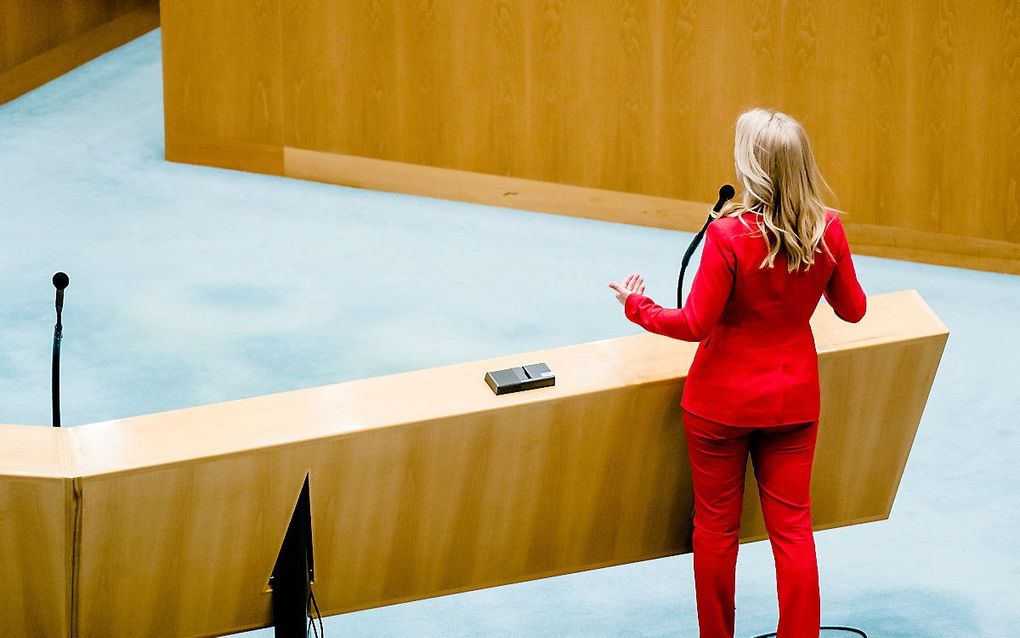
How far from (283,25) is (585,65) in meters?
1.31

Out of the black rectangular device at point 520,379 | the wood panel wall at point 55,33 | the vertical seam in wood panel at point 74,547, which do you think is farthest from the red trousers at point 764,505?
the wood panel wall at point 55,33

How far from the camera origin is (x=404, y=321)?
16.0 ft

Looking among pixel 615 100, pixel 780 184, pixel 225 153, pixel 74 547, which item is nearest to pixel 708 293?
pixel 780 184

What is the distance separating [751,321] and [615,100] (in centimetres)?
319

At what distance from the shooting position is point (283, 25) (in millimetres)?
6094

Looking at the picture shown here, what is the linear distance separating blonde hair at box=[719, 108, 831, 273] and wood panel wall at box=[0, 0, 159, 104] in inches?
208

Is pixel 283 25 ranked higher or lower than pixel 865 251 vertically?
higher

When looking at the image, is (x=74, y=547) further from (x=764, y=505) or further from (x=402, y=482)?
(x=764, y=505)

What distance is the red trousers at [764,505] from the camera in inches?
107

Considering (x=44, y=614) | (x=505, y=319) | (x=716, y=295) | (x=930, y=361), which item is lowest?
(x=505, y=319)

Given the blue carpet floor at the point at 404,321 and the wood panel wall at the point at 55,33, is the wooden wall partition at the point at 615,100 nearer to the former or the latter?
the blue carpet floor at the point at 404,321

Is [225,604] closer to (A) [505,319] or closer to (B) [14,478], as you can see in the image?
(B) [14,478]

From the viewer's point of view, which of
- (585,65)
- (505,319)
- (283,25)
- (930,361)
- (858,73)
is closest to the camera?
(930,361)

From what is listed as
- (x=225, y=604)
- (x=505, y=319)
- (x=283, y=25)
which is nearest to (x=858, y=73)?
(x=505, y=319)
